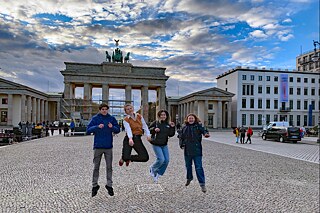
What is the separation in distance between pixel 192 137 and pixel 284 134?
29.1m

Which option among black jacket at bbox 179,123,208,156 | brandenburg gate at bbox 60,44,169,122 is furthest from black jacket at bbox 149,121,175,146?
brandenburg gate at bbox 60,44,169,122

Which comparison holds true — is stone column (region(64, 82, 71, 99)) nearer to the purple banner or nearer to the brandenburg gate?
the brandenburg gate

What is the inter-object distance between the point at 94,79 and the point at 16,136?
45.4m

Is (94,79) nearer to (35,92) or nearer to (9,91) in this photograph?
(35,92)

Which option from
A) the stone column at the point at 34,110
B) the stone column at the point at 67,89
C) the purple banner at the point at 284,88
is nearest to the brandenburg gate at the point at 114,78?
the stone column at the point at 67,89

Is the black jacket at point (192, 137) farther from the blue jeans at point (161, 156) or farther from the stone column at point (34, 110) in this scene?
the stone column at point (34, 110)

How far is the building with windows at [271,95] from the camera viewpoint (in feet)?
261

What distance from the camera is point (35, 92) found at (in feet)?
225

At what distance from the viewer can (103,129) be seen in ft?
14.5

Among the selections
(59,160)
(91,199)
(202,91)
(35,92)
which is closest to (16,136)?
(59,160)

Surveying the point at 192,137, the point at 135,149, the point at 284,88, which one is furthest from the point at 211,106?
the point at 135,149

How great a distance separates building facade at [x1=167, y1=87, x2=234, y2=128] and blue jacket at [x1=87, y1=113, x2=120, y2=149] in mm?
66617

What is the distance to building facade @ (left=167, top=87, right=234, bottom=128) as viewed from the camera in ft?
240

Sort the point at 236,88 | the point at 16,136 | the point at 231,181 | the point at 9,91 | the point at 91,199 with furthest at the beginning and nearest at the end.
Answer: the point at 236,88 < the point at 9,91 < the point at 16,136 < the point at 231,181 < the point at 91,199
